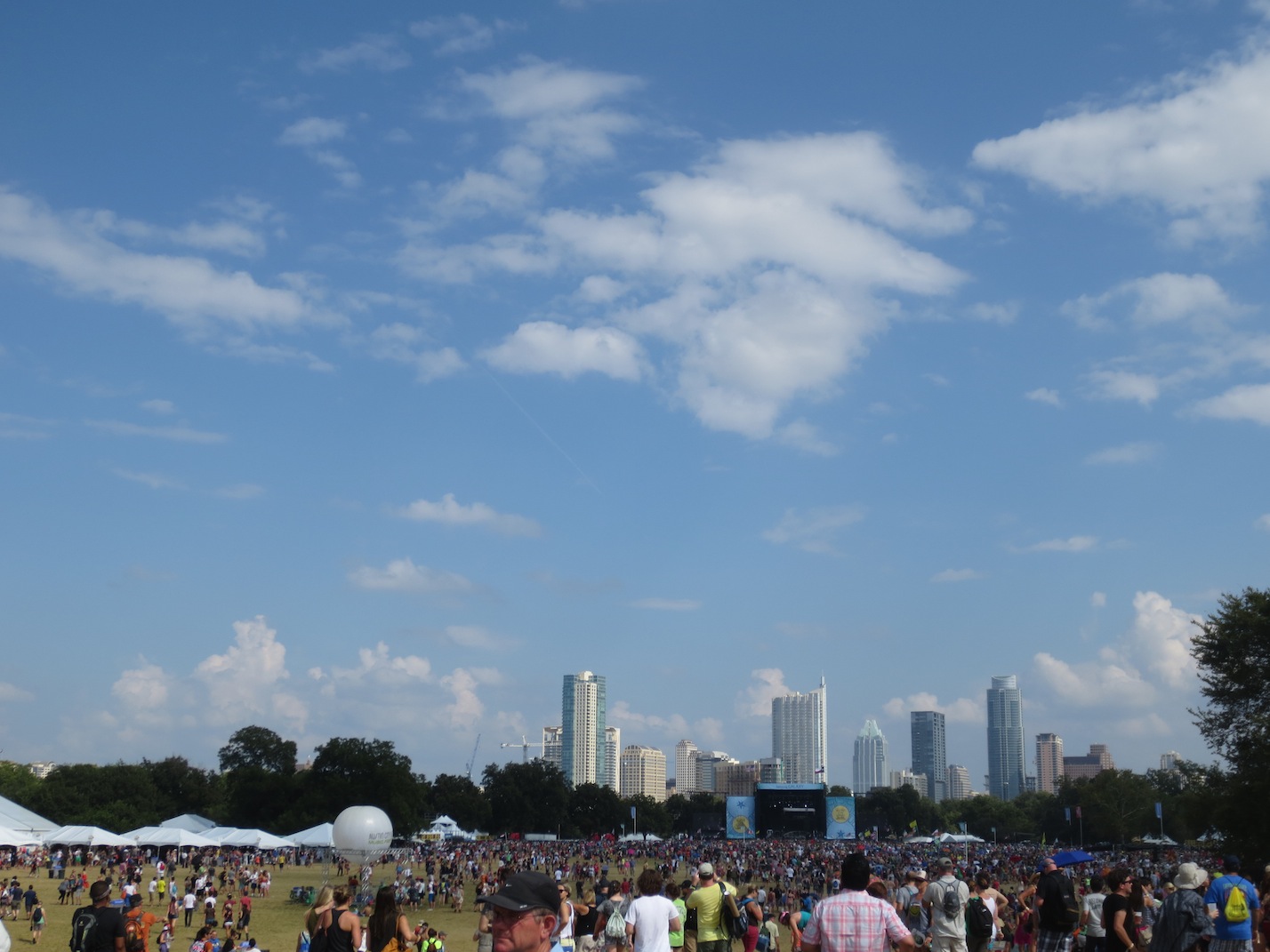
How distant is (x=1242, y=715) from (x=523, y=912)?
48.2 meters

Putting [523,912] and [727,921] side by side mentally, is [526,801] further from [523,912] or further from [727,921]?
[523,912]

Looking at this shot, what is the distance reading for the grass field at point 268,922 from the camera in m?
27.8

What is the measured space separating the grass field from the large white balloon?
3.13m

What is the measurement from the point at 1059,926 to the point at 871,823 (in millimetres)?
121142

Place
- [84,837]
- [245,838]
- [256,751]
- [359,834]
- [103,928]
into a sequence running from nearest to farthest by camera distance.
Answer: [103,928] → [359,834] → [84,837] → [245,838] → [256,751]

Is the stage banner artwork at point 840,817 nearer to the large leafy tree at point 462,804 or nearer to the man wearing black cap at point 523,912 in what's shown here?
the large leafy tree at point 462,804

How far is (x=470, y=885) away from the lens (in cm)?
5056

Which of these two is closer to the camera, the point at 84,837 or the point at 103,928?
the point at 103,928

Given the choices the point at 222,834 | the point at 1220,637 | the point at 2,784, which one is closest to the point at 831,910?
the point at 1220,637

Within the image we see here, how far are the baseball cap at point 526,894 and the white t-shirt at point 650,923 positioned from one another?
641 centimetres

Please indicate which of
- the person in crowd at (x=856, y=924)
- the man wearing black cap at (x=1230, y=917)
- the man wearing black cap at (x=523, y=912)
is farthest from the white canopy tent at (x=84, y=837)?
the man wearing black cap at (x=523, y=912)

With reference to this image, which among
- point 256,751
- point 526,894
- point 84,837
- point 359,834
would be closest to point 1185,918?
point 526,894

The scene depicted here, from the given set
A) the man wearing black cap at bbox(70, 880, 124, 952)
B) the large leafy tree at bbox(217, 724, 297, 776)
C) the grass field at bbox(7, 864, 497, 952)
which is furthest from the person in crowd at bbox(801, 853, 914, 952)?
the large leafy tree at bbox(217, 724, 297, 776)

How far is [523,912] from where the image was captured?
11.6ft
